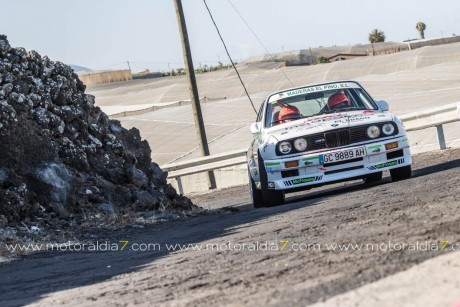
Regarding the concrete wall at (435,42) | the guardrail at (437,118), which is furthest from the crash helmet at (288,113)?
the concrete wall at (435,42)

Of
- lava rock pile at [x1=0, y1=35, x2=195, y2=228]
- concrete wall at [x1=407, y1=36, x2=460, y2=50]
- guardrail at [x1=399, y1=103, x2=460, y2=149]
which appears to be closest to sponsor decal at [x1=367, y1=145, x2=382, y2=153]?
lava rock pile at [x1=0, y1=35, x2=195, y2=228]

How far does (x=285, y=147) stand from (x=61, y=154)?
337 centimetres

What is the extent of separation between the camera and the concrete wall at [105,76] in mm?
79225

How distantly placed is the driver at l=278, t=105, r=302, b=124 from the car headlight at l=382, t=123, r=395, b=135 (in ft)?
4.36

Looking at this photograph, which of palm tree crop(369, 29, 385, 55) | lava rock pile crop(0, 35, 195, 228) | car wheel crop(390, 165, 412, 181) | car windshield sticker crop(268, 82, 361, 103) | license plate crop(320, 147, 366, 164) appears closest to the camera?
license plate crop(320, 147, 366, 164)

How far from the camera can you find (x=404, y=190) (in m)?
12.2

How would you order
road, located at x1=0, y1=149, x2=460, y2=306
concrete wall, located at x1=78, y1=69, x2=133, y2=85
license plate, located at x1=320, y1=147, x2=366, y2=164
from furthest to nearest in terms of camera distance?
concrete wall, located at x1=78, y1=69, x2=133, y2=85 < license plate, located at x1=320, y1=147, x2=366, y2=164 < road, located at x1=0, y1=149, x2=460, y2=306

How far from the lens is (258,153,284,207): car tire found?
13.9 meters

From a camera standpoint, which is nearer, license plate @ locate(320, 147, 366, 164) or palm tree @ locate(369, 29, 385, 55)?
license plate @ locate(320, 147, 366, 164)

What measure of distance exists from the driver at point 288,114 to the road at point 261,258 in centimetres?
212

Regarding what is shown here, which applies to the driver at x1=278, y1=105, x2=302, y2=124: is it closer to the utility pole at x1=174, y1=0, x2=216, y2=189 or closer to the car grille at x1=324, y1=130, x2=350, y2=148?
the car grille at x1=324, y1=130, x2=350, y2=148

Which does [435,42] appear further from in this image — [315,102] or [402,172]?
[402,172]

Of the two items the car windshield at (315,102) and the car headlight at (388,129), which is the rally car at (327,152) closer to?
the car headlight at (388,129)

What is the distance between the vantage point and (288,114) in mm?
14672
